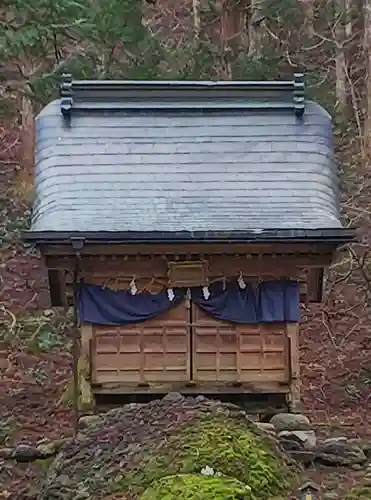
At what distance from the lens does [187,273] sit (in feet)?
36.7

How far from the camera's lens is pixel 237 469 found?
6.29 m

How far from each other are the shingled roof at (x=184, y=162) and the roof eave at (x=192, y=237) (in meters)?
0.02

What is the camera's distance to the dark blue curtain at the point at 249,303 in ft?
37.1

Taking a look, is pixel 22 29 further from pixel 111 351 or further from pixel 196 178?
pixel 111 351

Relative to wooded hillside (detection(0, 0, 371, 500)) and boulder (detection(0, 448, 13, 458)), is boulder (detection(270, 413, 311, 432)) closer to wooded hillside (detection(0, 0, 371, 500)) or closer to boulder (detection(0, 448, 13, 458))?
wooded hillside (detection(0, 0, 371, 500))

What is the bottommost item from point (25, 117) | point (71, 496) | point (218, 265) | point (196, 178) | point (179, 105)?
point (71, 496)

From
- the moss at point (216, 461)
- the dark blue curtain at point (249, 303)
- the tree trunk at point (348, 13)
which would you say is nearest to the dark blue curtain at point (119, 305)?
the dark blue curtain at point (249, 303)

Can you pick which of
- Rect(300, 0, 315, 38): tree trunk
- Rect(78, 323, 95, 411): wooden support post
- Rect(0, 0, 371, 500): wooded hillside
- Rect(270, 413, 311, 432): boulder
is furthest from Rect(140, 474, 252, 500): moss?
Rect(300, 0, 315, 38): tree trunk

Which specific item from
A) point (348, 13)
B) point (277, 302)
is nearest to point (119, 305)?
point (277, 302)

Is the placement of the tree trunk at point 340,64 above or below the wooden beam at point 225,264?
above

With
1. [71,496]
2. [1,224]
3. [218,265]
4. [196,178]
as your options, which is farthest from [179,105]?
[1,224]

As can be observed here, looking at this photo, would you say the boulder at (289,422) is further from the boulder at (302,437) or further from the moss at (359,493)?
the moss at (359,493)

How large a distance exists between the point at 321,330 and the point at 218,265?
275 inches

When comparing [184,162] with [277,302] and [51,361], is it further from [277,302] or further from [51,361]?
[51,361]
